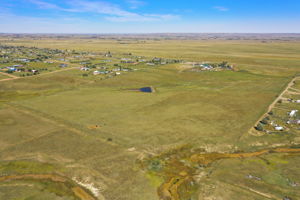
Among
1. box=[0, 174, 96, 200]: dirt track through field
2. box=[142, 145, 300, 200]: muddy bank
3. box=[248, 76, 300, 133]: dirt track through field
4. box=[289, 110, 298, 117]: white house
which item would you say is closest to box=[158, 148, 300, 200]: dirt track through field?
box=[142, 145, 300, 200]: muddy bank

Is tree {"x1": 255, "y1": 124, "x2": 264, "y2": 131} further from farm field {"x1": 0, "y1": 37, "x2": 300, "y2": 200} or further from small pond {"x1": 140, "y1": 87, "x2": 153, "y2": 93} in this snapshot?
small pond {"x1": 140, "y1": 87, "x2": 153, "y2": 93}

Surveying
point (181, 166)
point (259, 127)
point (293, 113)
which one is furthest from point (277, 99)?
point (181, 166)

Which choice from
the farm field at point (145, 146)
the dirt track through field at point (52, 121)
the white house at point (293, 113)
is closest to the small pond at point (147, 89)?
the farm field at point (145, 146)

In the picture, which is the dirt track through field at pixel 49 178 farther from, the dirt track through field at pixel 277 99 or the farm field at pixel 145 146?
the dirt track through field at pixel 277 99

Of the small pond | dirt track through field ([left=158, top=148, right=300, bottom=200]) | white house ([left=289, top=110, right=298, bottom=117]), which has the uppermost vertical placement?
the small pond

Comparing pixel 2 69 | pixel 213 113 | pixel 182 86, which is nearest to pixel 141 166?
pixel 213 113

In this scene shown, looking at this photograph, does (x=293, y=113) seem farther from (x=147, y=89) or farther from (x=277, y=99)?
(x=147, y=89)

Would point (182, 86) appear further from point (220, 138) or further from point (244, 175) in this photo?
point (244, 175)

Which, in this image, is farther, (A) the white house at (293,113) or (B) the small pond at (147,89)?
(B) the small pond at (147,89)

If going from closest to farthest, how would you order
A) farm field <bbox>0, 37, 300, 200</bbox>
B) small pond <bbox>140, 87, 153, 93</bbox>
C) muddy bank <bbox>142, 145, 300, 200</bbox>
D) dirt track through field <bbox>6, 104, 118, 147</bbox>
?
muddy bank <bbox>142, 145, 300, 200</bbox> → farm field <bbox>0, 37, 300, 200</bbox> → dirt track through field <bbox>6, 104, 118, 147</bbox> → small pond <bbox>140, 87, 153, 93</bbox>

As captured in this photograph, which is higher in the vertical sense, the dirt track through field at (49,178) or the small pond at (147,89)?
the small pond at (147,89)
